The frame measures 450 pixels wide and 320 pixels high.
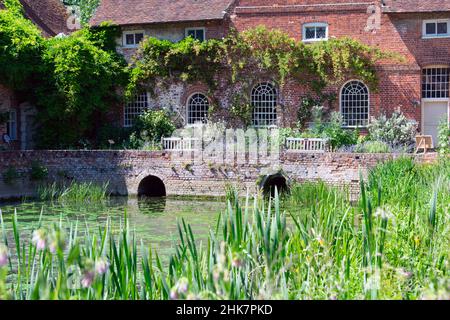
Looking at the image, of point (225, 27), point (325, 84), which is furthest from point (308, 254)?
point (225, 27)

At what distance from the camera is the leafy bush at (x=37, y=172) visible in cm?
2466

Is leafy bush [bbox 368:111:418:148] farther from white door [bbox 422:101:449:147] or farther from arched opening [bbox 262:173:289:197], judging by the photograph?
arched opening [bbox 262:173:289:197]

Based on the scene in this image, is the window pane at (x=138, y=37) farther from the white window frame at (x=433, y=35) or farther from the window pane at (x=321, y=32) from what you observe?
the white window frame at (x=433, y=35)

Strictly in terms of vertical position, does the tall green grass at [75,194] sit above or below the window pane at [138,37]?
below

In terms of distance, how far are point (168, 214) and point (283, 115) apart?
972 cm

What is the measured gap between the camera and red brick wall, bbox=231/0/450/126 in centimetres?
2695

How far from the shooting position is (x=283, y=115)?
93.0 feet

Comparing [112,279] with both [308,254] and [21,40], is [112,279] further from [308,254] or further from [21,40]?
[21,40]

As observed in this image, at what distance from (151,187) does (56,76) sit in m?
5.35

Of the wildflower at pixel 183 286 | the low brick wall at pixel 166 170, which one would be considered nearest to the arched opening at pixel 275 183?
the low brick wall at pixel 166 170

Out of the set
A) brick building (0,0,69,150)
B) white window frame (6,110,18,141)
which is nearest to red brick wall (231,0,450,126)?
brick building (0,0,69,150)

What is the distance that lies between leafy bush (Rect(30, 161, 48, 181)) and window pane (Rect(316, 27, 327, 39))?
35.8ft

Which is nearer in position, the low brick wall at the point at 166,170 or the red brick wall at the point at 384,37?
the low brick wall at the point at 166,170

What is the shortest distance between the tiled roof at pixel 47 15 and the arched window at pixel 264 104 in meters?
9.50
